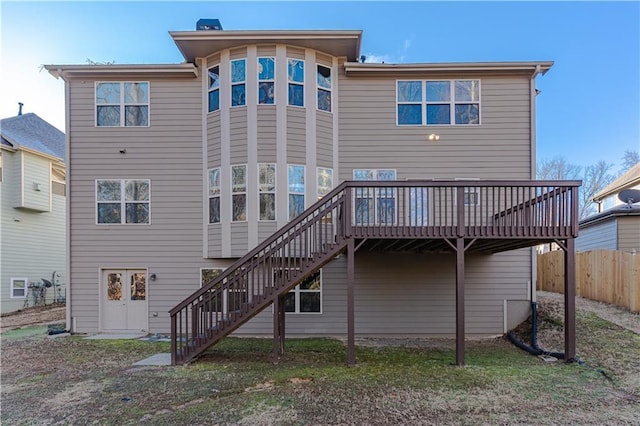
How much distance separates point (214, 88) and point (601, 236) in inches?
599

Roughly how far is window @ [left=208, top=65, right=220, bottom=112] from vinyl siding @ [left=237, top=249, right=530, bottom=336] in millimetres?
5261

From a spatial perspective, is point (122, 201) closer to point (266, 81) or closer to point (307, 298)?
point (266, 81)

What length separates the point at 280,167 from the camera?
29.3 ft

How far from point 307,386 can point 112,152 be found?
27.0 ft

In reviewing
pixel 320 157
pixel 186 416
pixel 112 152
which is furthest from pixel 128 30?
pixel 186 416

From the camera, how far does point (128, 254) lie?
9648mm

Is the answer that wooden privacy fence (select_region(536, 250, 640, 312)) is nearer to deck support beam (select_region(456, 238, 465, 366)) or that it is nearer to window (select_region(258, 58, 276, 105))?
deck support beam (select_region(456, 238, 465, 366))

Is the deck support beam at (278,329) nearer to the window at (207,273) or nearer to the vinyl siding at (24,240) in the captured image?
the window at (207,273)

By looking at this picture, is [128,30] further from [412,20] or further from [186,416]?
[186,416]

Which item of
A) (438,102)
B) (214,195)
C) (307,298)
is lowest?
(307,298)

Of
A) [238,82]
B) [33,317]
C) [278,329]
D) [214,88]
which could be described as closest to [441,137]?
[238,82]

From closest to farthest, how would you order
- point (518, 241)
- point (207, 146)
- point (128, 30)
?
point (518, 241) → point (207, 146) → point (128, 30)

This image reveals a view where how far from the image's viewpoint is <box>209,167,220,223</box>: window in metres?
9.40

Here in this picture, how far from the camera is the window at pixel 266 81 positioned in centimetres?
903
